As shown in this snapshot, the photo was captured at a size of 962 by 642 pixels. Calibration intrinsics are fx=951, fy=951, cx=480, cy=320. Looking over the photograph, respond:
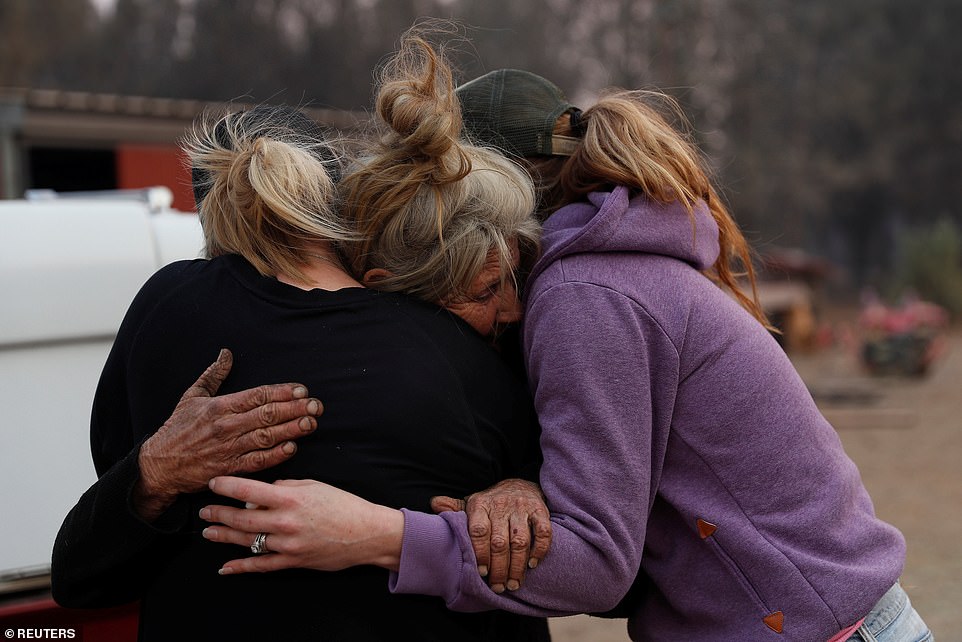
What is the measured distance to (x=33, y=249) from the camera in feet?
6.31

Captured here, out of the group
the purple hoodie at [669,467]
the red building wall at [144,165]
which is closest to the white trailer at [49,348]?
the purple hoodie at [669,467]

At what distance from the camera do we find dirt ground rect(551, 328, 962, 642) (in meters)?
4.66

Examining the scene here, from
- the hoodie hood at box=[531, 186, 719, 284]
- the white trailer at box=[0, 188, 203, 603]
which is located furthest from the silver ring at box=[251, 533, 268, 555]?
the white trailer at box=[0, 188, 203, 603]

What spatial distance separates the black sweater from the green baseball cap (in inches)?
17.3

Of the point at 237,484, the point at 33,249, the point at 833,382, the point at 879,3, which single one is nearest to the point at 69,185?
the point at 833,382

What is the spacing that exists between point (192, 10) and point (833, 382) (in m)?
24.4

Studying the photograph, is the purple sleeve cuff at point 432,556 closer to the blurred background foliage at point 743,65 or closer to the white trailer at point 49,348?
the white trailer at point 49,348

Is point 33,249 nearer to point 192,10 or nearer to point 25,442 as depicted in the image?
point 25,442

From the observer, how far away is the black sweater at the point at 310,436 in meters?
1.38

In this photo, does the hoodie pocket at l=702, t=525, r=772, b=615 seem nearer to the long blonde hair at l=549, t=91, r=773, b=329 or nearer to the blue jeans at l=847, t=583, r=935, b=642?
the blue jeans at l=847, t=583, r=935, b=642

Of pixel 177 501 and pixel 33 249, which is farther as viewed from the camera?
pixel 33 249

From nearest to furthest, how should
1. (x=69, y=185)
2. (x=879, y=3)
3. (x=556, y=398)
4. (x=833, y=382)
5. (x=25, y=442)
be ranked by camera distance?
(x=556, y=398) → (x=25, y=442) → (x=833, y=382) → (x=69, y=185) → (x=879, y=3)

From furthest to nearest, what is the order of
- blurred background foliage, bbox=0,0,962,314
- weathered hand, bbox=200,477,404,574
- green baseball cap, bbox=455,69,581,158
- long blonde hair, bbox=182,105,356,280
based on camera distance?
1. blurred background foliage, bbox=0,0,962,314
2. green baseball cap, bbox=455,69,581,158
3. long blonde hair, bbox=182,105,356,280
4. weathered hand, bbox=200,477,404,574

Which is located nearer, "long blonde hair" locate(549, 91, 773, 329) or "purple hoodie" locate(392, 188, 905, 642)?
"purple hoodie" locate(392, 188, 905, 642)
